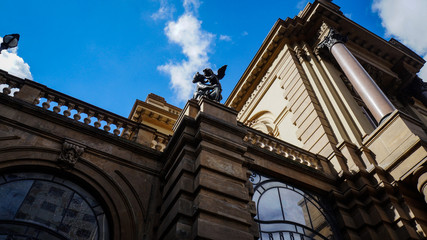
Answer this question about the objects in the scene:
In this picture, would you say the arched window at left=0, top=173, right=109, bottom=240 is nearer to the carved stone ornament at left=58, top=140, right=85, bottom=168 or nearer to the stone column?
the carved stone ornament at left=58, top=140, right=85, bottom=168

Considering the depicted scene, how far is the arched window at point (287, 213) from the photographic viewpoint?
7.62 meters

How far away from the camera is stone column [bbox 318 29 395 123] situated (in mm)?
10375

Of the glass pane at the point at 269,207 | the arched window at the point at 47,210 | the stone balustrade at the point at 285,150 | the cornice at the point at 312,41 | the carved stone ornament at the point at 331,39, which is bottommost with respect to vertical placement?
the arched window at the point at 47,210

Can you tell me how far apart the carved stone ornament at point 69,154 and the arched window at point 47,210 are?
0.35 metres

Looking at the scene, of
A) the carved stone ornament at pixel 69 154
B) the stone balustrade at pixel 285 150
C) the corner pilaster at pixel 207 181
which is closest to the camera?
the corner pilaster at pixel 207 181

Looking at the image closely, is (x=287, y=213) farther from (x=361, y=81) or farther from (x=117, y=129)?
(x=361, y=81)

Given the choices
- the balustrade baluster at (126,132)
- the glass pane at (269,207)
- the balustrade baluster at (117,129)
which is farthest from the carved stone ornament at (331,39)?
the balustrade baluster at (117,129)

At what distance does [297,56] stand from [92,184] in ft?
38.9

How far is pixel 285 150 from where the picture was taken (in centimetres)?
1016

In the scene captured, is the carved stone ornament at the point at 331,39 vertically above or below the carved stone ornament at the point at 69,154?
above

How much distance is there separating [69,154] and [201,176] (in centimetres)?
310

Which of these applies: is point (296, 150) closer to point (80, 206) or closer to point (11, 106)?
point (80, 206)

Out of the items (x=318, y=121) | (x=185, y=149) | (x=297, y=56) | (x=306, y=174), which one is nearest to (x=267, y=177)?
(x=306, y=174)

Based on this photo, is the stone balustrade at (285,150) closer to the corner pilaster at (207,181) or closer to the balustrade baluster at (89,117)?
the corner pilaster at (207,181)
